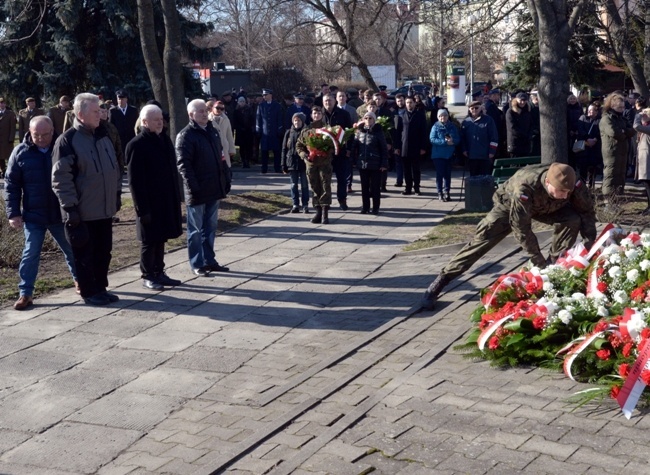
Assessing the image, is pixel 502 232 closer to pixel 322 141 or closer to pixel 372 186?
pixel 322 141

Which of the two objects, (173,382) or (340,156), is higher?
(340,156)

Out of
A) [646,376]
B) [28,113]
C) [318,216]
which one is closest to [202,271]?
[318,216]

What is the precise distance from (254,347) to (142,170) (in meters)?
2.78

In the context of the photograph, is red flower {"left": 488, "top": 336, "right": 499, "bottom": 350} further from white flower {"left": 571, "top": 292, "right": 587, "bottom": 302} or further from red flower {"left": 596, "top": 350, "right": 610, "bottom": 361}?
red flower {"left": 596, "top": 350, "right": 610, "bottom": 361}

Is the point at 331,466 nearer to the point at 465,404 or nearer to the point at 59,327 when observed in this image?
the point at 465,404

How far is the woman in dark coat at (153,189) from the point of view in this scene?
9781 mm

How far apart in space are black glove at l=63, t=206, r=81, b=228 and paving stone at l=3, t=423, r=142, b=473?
3.09 m

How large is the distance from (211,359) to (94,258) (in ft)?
7.71

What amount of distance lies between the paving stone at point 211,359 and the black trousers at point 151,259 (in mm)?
2263

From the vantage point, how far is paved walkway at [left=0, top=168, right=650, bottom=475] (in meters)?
5.50

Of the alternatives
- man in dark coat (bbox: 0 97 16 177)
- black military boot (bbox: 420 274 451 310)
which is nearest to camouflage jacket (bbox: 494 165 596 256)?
black military boot (bbox: 420 274 451 310)

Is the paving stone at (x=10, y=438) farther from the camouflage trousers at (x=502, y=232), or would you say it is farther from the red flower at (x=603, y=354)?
the camouflage trousers at (x=502, y=232)

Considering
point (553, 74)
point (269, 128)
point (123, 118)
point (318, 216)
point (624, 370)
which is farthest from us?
point (269, 128)

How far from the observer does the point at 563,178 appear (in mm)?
7672
